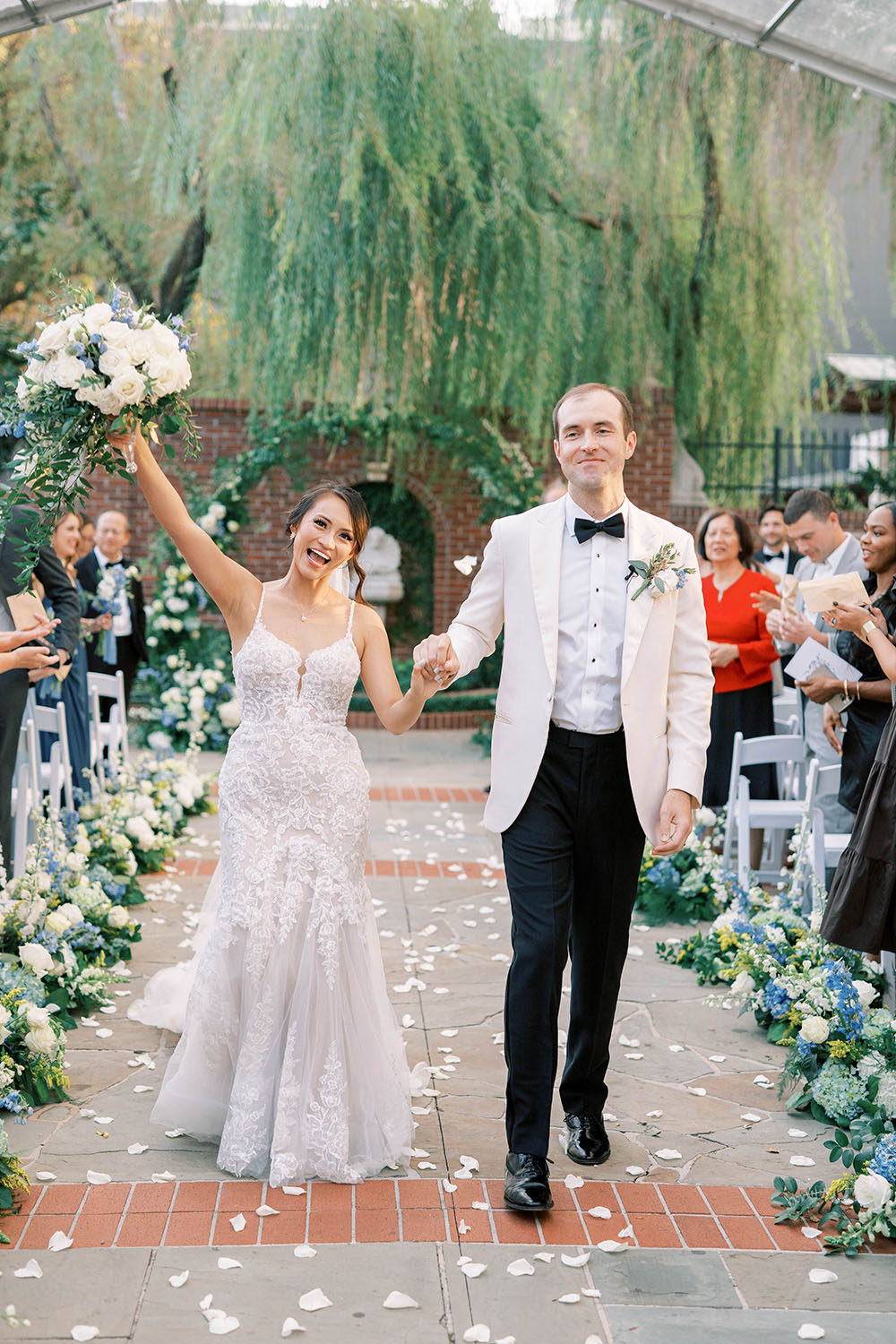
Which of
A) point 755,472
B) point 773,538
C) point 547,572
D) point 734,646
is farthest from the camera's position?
point 755,472

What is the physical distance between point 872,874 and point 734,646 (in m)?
3.14

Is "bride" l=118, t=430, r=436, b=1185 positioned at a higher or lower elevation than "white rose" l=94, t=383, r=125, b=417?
lower

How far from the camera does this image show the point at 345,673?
408cm

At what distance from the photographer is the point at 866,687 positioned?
5266mm

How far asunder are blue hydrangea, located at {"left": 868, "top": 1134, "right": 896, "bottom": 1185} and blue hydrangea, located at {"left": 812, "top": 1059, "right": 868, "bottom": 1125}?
0.51 metres

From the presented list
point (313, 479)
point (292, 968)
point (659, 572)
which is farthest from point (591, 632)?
point (313, 479)

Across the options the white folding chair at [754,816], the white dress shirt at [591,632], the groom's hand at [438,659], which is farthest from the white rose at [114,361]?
the white folding chair at [754,816]

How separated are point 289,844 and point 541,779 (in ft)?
2.63

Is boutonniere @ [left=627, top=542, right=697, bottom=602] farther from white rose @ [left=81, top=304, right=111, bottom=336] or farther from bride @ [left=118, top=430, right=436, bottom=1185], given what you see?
white rose @ [left=81, top=304, right=111, bottom=336]

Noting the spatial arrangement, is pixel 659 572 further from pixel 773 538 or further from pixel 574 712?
pixel 773 538

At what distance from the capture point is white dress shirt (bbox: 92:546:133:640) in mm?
8977

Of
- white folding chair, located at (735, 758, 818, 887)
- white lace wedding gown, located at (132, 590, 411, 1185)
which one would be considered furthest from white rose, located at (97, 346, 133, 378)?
white folding chair, located at (735, 758, 818, 887)

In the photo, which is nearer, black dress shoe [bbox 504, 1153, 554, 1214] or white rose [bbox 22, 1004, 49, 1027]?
black dress shoe [bbox 504, 1153, 554, 1214]

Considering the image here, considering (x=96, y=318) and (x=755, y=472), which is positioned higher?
(x=755, y=472)
